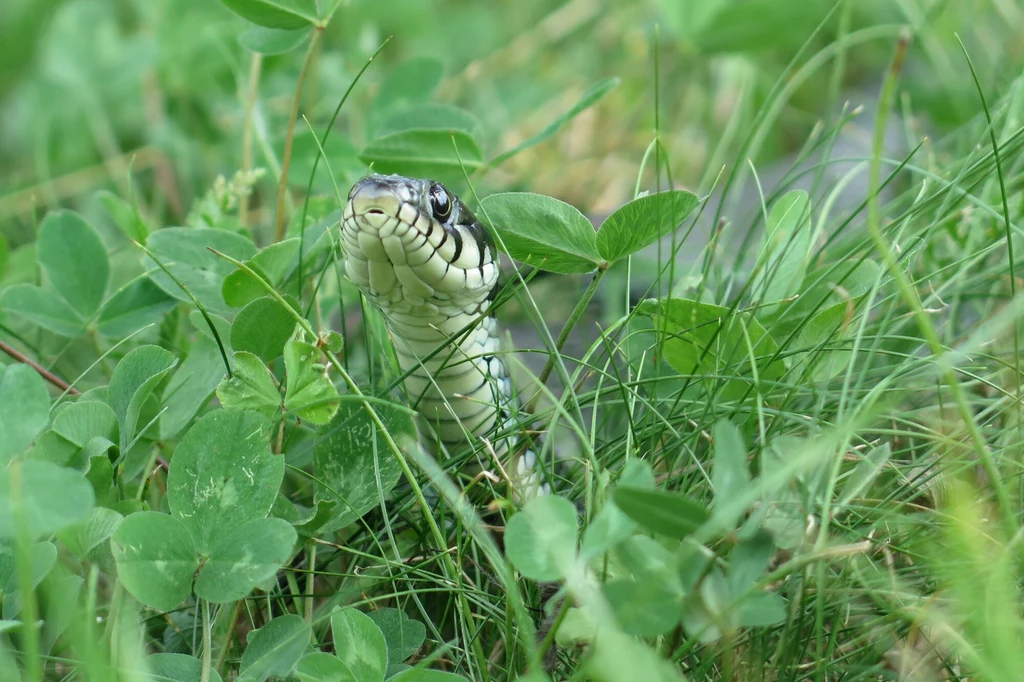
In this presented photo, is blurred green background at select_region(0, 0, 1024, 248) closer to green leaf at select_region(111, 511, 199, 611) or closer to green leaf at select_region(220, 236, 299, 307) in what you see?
green leaf at select_region(220, 236, 299, 307)

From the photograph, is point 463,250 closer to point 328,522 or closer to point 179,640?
point 328,522

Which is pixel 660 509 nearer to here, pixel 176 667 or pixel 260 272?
pixel 176 667

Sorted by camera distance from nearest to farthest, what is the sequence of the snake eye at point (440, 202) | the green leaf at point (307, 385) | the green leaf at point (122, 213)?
1. the green leaf at point (307, 385)
2. the snake eye at point (440, 202)
3. the green leaf at point (122, 213)

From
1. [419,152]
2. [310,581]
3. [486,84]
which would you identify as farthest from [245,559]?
[486,84]

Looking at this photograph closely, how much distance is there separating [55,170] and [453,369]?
138 cm

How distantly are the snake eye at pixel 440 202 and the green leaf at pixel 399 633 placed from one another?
Answer: 443mm

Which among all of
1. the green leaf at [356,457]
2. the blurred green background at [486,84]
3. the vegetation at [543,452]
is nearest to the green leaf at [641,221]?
the vegetation at [543,452]

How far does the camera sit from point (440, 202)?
1.03m

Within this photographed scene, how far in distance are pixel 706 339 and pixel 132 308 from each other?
70cm

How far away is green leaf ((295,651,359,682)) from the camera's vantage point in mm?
688

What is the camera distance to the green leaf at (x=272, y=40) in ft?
3.78

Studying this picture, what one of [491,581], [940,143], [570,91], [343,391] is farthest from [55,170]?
[940,143]

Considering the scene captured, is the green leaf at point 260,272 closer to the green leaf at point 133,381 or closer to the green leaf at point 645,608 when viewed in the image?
the green leaf at point 133,381

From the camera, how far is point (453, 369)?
1.07 metres
